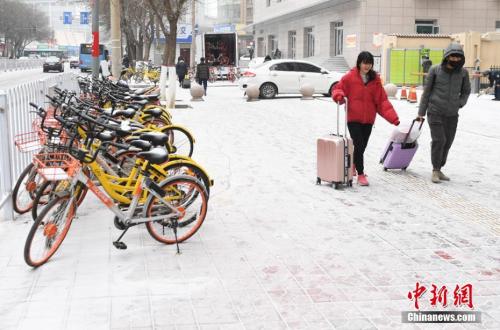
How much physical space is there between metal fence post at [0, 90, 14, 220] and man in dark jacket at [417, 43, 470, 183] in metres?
5.06

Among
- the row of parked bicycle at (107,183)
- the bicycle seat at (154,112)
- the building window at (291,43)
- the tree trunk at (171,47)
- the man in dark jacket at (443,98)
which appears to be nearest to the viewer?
the row of parked bicycle at (107,183)

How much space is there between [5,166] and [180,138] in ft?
11.2

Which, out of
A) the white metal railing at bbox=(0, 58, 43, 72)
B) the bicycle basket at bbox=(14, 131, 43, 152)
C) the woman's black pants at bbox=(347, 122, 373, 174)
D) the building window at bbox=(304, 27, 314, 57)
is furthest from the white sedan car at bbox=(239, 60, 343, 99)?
the white metal railing at bbox=(0, 58, 43, 72)

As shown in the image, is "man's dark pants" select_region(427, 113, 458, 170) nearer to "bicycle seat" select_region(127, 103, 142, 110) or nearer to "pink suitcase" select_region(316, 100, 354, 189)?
"pink suitcase" select_region(316, 100, 354, 189)

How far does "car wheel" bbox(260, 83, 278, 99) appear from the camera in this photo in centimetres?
2442

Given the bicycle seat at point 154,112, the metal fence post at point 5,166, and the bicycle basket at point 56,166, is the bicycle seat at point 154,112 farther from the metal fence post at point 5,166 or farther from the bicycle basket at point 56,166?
the bicycle basket at point 56,166

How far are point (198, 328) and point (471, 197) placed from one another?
4.77 m

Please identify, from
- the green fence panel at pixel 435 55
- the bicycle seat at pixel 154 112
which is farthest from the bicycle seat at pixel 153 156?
the green fence panel at pixel 435 55

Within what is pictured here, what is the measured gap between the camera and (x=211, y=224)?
6543 millimetres

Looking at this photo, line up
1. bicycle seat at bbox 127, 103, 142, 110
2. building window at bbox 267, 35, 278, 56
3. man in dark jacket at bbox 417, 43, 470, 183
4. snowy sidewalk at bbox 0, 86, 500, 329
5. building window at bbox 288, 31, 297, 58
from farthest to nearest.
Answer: building window at bbox 267, 35, 278, 56
building window at bbox 288, 31, 297, 58
bicycle seat at bbox 127, 103, 142, 110
man in dark jacket at bbox 417, 43, 470, 183
snowy sidewalk at bbox 0, 86, 500, 329

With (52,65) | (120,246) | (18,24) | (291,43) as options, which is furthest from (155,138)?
(18,24)

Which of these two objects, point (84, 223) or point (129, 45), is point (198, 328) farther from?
point (129, 45)

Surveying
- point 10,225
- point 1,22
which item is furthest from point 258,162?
point 1,22

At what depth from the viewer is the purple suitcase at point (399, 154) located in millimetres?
9164
